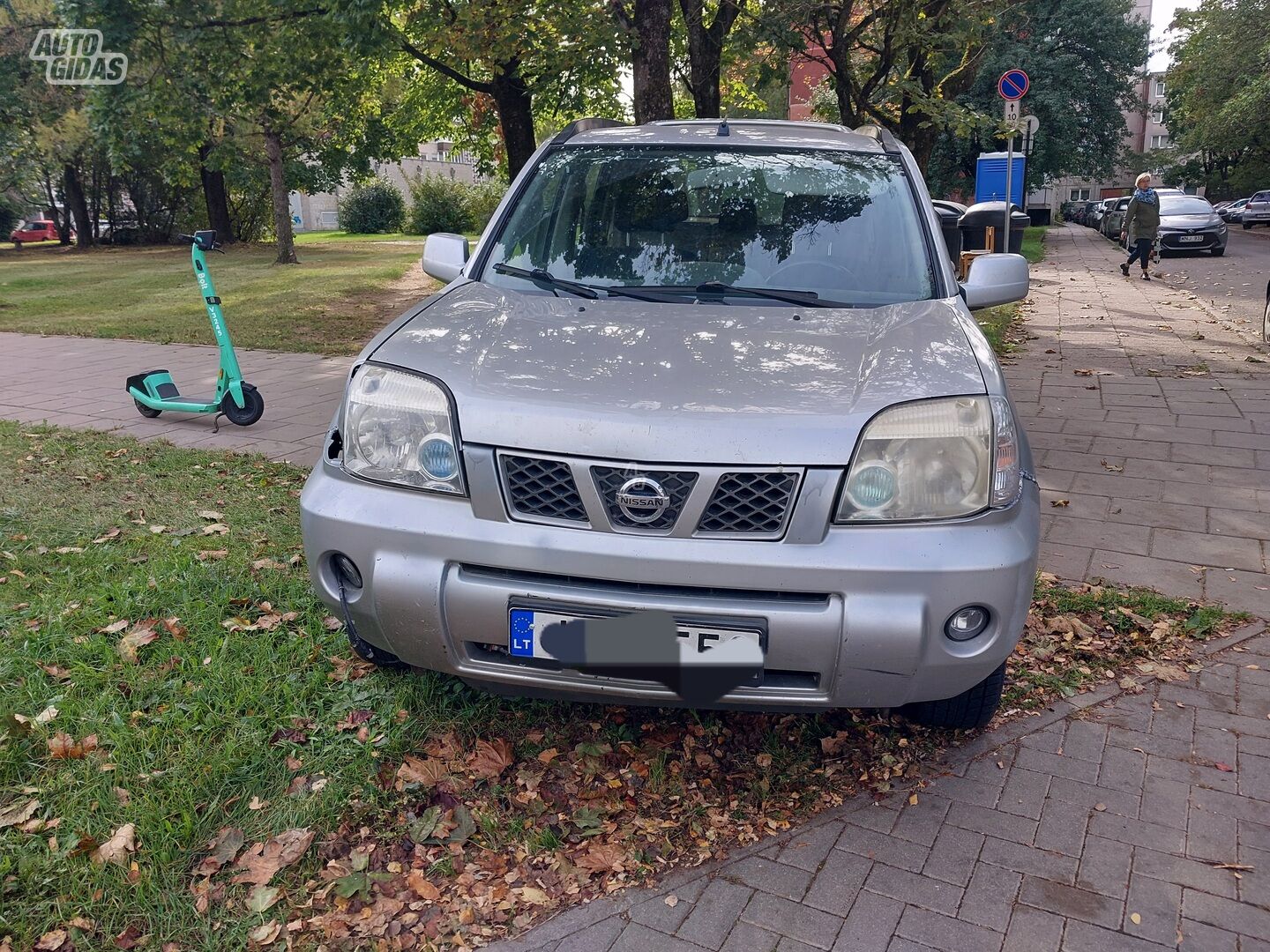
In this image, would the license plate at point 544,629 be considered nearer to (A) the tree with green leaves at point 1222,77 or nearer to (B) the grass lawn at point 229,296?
(B) the grass lawn at point 229,296

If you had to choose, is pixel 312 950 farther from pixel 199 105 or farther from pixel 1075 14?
pixel 1075 14

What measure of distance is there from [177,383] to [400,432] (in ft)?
22.8

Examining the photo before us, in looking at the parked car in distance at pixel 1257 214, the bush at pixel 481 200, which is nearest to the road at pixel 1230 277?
the parked car in distance at pixel 1257 214

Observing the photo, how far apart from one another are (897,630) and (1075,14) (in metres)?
41.6

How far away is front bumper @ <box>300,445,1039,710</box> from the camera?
2414 mm

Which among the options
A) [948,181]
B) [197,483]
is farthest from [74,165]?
[197,483]

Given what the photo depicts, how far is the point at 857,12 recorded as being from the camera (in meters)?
14.7

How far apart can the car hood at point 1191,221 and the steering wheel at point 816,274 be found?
22577 mm

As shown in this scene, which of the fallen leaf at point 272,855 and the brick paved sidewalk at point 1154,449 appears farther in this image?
the brick paved sidewalk at point 1154,449

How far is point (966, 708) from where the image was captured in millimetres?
3055

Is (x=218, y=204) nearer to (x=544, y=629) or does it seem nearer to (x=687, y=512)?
(x=544, y=629)

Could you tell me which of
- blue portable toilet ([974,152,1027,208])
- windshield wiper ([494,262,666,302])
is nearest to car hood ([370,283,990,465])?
windshield wiper ([494,262,666,302])

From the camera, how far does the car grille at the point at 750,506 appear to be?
8.09 feet

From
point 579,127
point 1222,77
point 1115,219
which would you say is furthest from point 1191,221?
point 579,127
